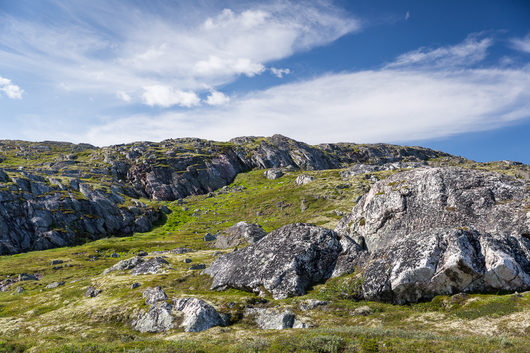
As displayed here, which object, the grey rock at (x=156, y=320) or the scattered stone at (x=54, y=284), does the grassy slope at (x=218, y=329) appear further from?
the scattered stone at (x=54, y=284)

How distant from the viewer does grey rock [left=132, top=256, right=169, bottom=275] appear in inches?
3110

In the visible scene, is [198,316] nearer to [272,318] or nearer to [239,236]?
[272,318]

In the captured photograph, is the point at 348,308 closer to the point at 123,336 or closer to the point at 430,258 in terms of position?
the point at 430,258

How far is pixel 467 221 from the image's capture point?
1927 inches

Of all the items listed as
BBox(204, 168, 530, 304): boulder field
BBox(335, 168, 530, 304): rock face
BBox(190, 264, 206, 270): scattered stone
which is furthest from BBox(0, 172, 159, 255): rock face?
BBox(335, 168, 530, 304): rock face

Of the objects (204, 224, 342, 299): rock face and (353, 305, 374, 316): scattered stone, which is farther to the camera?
(204, 224, 342, 299): rock face

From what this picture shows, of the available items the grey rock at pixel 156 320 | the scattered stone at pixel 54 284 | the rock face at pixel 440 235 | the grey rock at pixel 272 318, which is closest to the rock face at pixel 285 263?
the rock face at pixel 440 235

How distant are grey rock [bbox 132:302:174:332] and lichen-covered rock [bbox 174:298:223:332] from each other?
1.88m

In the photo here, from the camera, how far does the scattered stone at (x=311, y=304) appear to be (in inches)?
1689

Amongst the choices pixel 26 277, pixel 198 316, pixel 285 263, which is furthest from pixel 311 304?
pixel 26 277

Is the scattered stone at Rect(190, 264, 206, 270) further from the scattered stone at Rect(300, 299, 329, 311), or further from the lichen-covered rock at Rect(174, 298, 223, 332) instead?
the scattered stone at Rect(300, 299, 329, 311)

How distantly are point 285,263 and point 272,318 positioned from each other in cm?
1358

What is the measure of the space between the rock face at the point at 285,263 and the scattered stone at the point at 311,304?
4.23 meters

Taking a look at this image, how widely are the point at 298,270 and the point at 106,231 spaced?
150m
